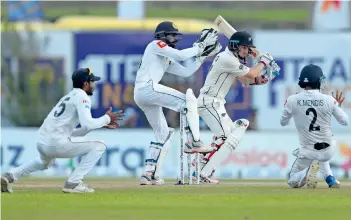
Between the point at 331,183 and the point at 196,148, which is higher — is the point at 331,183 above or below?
below

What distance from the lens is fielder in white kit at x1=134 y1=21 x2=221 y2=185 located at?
55.2 ft

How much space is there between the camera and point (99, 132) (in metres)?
27.5

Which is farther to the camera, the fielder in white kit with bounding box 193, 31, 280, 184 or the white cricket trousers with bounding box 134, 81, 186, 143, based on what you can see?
the fielder in white kit with bounding box 193, 31, 280, 184

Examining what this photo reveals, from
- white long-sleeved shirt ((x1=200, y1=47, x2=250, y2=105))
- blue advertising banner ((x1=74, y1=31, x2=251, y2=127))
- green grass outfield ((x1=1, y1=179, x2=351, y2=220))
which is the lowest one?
green grass outfield ((x1=1, y1=179, x2=351, y2=220))

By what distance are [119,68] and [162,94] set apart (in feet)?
59.9

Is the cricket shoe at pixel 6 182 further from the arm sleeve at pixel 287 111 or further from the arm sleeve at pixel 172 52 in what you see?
the arm sleeve at pixel 287 111

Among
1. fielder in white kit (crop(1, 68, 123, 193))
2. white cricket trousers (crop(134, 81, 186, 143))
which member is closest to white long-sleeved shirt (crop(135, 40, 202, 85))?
white cricket trousers (crop(134, 81, 186, 143))

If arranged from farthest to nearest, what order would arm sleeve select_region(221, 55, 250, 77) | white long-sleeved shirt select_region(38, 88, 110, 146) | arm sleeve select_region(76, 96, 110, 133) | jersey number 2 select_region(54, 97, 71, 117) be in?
1. arm sleeve select_region(221, 55, 250, 77)
2. jersey number 2 select_region(54, 97, 71, 117)
3. white long-sleeved shirt select_region(38, 88, 110, 146)
4. arm sleeve select_region(76, 96, 110, 133)

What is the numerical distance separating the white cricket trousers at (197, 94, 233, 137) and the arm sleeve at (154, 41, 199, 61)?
77cm

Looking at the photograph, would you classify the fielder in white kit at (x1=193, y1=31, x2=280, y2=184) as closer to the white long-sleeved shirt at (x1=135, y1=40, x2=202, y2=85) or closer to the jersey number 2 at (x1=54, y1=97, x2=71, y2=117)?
the white long-sleeved shirt at (x1=135, y1=40, x2=202, y2=85)

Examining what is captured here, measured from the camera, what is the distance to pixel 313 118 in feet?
54.3

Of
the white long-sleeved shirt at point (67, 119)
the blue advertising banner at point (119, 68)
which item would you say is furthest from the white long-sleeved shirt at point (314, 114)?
the blue advertising banner at point (119, 68)

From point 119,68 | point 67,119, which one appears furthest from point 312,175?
point 119,68

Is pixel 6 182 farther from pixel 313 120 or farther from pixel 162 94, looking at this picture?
pixel 313 120
